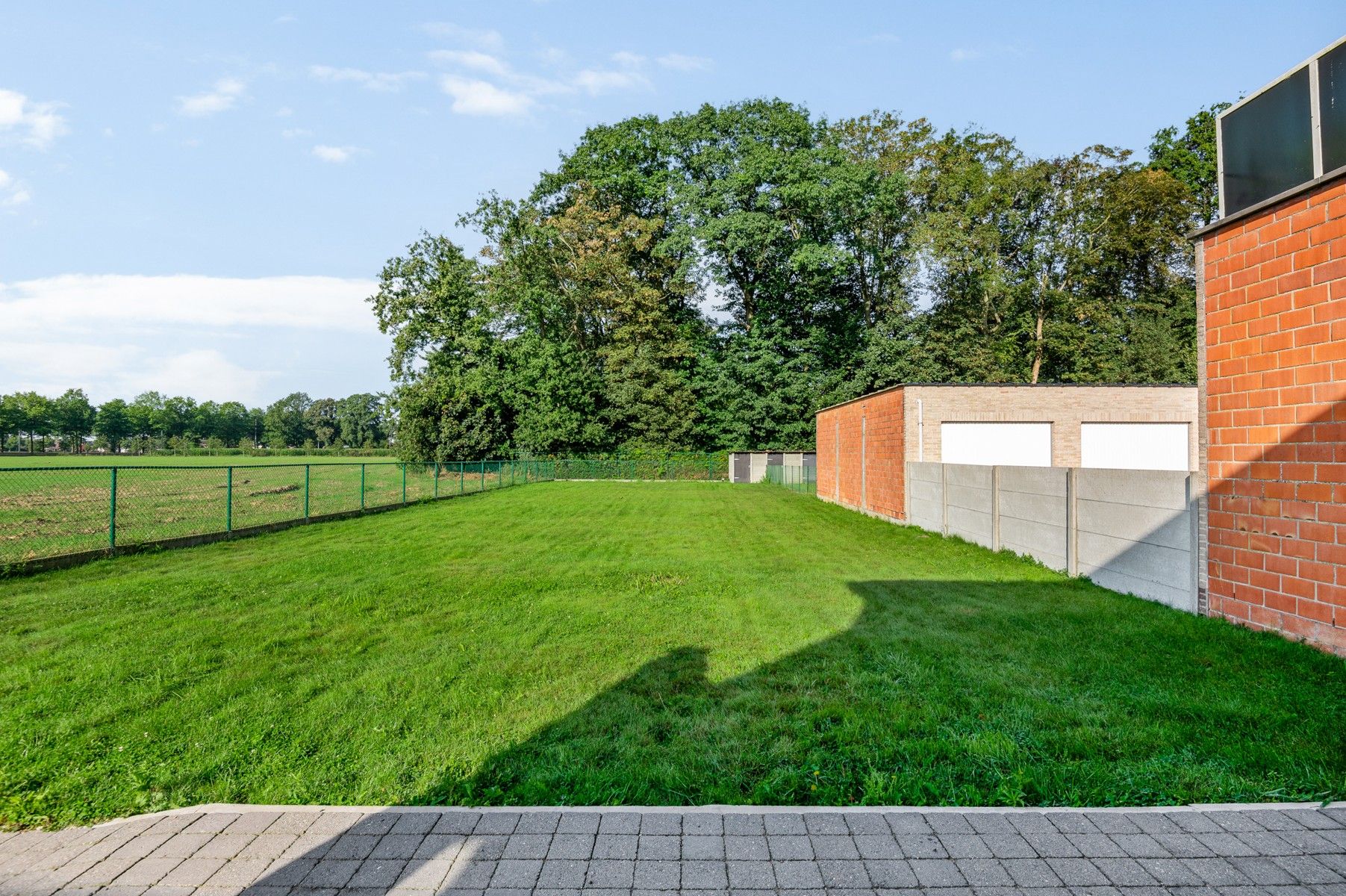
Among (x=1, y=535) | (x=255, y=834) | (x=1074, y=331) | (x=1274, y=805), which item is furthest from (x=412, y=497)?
(x=1074, y=331)

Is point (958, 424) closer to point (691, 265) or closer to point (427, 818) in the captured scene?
point (427, 818)

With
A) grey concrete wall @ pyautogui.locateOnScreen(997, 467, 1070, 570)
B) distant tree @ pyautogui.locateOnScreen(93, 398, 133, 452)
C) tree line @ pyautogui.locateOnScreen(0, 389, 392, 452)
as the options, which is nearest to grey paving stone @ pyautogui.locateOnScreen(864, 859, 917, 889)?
grey concrete wall @ pyautogui.locateOnScreen(997, 467, 1070, 570)

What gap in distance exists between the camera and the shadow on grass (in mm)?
3021

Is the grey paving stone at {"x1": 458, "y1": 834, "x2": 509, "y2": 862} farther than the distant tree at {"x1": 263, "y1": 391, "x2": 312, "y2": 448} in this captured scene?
No

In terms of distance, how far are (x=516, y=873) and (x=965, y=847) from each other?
1680 millimetres

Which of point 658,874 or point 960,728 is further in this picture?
point 960,728

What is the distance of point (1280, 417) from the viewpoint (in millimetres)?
5410

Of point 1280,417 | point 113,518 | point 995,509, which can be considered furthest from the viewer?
point 995,509

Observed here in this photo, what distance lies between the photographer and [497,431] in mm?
39719

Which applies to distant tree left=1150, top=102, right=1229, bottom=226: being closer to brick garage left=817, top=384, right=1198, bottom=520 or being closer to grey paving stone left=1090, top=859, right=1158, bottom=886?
brick garage left=817, top=384, right=1198, bottom=520

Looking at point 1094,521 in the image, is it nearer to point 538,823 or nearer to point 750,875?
point 750,875

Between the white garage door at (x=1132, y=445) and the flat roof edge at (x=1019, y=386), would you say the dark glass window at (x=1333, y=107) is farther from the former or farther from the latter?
the white garage door at (x=1132, y=445)

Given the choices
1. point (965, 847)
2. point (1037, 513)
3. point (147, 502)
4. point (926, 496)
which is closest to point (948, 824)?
point (965, 847)

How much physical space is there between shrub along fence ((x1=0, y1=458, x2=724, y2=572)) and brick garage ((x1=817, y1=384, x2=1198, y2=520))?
1283 centimetres
